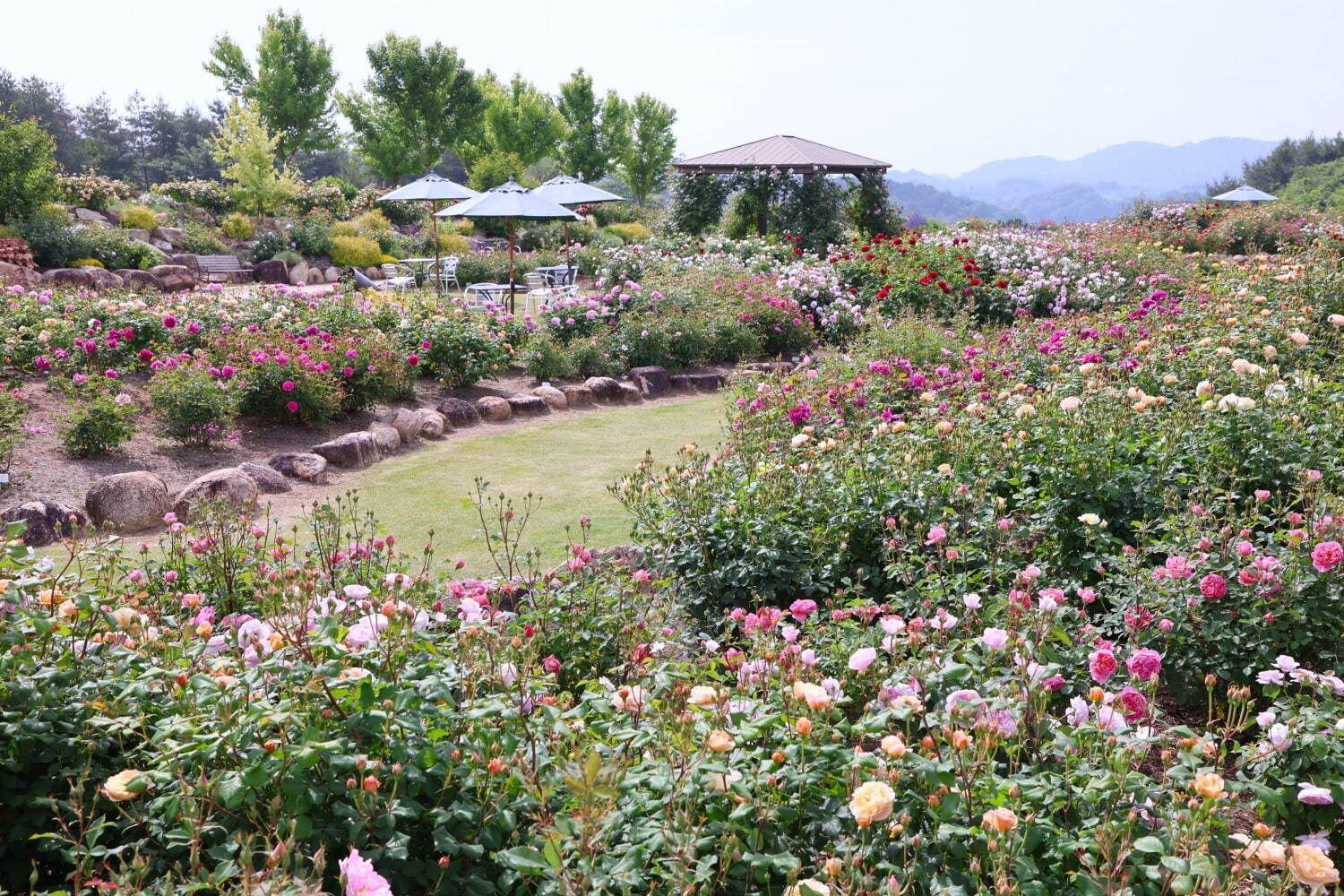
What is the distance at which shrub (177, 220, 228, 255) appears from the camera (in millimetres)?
19047

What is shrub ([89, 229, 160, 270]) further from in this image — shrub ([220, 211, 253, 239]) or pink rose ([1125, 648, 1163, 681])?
pink rose ([1125, 648, 1163, 681])

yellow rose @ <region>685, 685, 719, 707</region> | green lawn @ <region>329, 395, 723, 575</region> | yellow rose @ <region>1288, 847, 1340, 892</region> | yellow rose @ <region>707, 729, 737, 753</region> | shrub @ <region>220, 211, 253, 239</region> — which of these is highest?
shrub @ <region>220, 211, 253, 239</region>

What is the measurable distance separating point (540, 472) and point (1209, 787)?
214 inches

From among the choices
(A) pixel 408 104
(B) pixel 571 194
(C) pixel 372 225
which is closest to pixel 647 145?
(A) pixel 408 104

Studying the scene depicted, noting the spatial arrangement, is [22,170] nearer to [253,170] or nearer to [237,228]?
[237,228]

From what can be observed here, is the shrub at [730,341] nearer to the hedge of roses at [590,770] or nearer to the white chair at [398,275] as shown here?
the white chair at [398,275]

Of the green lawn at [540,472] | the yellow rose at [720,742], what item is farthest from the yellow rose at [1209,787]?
the green lawn at [540,472]

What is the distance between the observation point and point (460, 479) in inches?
253

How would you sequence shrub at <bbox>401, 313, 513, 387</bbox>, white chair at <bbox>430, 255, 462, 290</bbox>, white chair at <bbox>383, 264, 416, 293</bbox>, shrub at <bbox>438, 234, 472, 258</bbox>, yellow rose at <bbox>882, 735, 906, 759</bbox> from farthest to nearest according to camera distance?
shrub at <bbox>438, 234, 472, 258</bbox> < white chair at <bbox>430, 255, 462, 290</bbox> < white chair at <bbox>383, 264, 416, 293</bbox> < shrub at <bbox>401, 313, 513, 387</bbox> < yellow rose at <bbox>882, 735, 906, 759</bbox>

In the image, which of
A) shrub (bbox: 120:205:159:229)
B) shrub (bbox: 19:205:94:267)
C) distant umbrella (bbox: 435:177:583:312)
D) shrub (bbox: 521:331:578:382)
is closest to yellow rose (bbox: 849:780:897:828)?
shrub (bbox: 521:331:578:382)

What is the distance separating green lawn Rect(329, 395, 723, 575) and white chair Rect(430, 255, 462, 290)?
922 cm

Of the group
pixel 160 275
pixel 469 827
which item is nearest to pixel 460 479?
pixel 469 827

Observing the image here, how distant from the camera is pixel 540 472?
6602mm

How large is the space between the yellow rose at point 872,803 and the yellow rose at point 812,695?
28 centimetres
